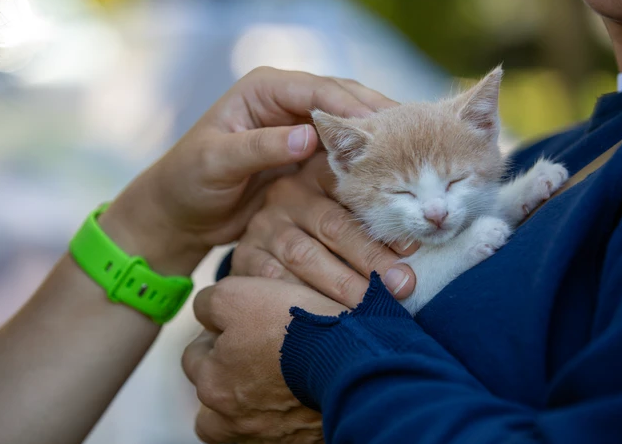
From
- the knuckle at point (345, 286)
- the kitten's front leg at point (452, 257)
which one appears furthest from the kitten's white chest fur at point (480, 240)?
the knuckle at point (345, 286)

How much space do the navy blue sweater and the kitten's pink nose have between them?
0.74ft

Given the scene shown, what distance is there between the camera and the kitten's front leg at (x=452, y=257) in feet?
3.59

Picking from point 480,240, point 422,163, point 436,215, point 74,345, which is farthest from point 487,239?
point 74,345

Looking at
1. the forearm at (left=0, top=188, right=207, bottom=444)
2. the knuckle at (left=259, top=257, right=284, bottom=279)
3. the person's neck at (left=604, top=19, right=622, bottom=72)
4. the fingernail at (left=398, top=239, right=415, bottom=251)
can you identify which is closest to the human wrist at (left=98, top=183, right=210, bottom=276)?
the forearm at (left=0, top=188, right=207, bottom=444)

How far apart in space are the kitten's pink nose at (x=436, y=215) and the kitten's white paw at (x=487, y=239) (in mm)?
87

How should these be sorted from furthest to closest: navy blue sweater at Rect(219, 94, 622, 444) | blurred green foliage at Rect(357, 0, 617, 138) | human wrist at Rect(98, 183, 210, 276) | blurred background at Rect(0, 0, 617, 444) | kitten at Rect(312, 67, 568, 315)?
blurred green foliage at Rect(357, 0, 617, 138), blurred background at Rect(0, 0, 617, 444), human wrist at Rect(98, 183, 210, 276), kitten at Rect(312, 67, 568, 315), navy blue sweater at Rect(219, 94, 622, 444)

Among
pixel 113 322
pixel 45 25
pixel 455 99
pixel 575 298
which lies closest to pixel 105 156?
pixel 45 25

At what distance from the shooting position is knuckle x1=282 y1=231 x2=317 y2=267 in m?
1.25

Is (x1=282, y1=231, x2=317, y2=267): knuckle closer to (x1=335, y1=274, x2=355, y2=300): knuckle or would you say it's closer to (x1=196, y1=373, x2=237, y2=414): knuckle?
(x1=335, y1=274, x2=355, y2=300): knuckle

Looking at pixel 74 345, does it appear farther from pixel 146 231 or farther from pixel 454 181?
pixel 454 181

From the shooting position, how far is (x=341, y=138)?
1313 mm

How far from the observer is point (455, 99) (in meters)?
1.39

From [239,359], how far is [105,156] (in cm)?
250

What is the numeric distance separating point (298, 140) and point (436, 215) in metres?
0.30
